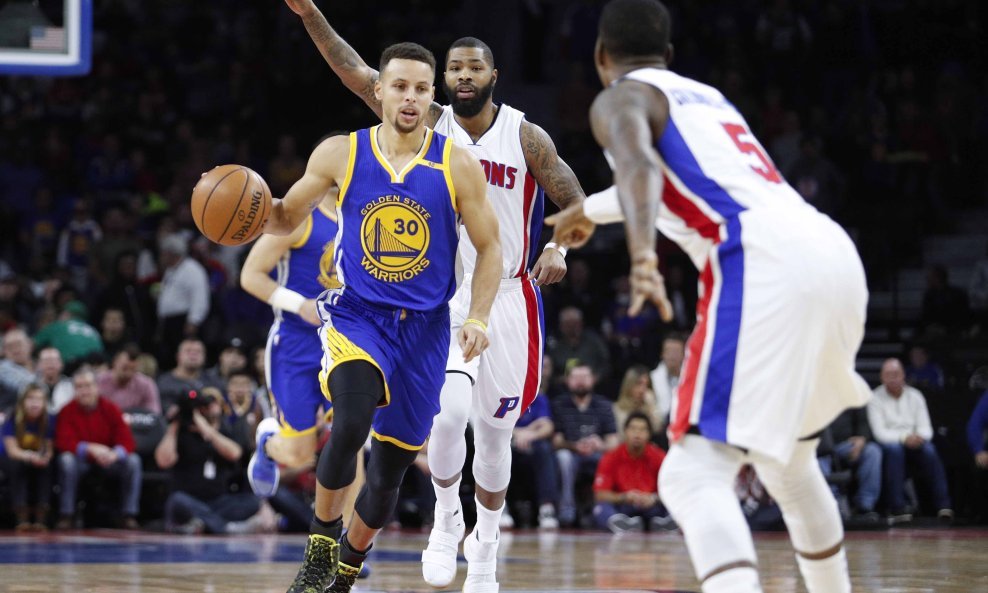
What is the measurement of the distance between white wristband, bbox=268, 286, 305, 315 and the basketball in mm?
2073

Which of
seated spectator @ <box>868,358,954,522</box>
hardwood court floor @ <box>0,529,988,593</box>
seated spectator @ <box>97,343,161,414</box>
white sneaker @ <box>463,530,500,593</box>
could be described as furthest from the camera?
seated spectator @ <box>868,358,954,522</box>

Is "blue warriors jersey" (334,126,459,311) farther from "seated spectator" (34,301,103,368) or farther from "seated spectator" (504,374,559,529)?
"seated spectator" (34,301,103,368)

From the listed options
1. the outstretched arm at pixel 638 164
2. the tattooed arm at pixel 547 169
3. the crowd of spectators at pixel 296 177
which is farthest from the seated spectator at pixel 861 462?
the outstretched arm at pixel 638 164

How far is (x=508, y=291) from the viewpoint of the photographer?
7129mm

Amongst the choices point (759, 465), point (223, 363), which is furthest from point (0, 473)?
point (759, 465)

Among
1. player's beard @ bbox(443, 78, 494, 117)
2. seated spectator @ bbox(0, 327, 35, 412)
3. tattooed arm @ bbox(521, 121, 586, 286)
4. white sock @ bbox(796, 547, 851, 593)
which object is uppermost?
player's beard @ bbox(443, 78, 494, 117)

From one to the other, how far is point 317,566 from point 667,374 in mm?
8617

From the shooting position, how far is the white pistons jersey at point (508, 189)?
710 centimetres

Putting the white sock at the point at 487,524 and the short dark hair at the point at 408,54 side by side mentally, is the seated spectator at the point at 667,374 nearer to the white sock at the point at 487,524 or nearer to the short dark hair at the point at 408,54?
the white sock at the point at 487,524

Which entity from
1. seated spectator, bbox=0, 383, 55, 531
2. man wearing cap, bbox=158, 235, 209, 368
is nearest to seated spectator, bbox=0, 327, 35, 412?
seated spectator, bbox=0, 383, 55, 531

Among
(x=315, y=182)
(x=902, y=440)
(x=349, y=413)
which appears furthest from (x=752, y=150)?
(x=902, y=440)

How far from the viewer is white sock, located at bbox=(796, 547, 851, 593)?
15.0 ft

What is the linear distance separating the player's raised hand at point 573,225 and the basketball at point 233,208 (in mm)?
1864

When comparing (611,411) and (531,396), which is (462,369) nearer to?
(531,396)
